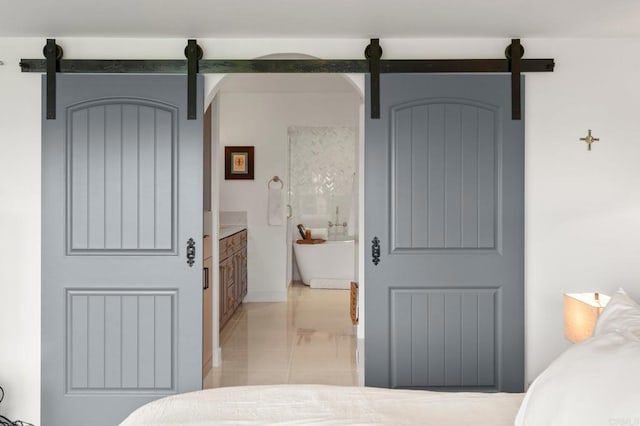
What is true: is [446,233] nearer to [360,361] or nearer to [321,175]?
[360,361]

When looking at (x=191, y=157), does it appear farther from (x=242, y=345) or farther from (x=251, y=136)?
(x=251, y=136)

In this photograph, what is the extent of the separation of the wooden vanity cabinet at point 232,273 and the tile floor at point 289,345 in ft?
0.60

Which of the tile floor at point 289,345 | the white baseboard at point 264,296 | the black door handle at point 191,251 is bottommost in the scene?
the tile floor at point 289,345

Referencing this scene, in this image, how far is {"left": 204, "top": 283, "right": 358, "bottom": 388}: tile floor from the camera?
432 centimetres

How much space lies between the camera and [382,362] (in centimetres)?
345

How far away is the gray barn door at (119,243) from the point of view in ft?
11.2

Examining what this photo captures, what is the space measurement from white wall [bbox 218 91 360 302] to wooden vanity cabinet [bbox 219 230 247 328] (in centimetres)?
27

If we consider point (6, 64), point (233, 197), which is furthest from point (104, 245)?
point (233, 197)

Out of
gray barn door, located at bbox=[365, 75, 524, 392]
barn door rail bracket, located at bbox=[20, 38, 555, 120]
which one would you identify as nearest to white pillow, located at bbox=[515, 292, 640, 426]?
gray barn door, located at bbox=[365, 75, 524, 392]

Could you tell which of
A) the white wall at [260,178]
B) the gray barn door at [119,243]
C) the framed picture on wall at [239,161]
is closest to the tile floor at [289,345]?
the white wall at [260,178]

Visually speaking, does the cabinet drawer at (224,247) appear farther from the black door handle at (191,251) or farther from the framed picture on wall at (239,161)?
the black door handle at (191,251)

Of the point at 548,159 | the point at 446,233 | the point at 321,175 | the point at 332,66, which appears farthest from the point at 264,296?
the point at 548,159

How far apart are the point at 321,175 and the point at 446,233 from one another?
582 centimetres

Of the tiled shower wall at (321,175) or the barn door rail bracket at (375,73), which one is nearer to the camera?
the barn door rail bracket at (375,73)
